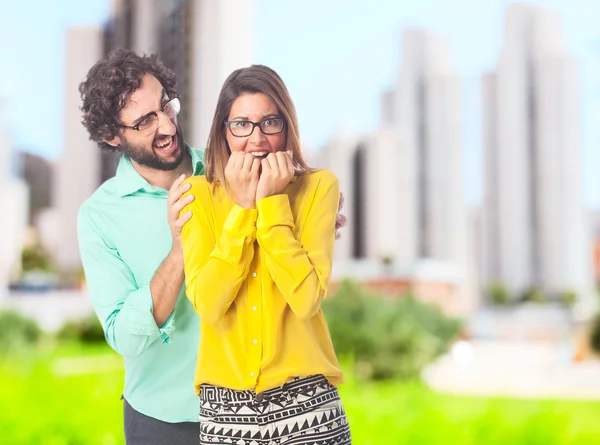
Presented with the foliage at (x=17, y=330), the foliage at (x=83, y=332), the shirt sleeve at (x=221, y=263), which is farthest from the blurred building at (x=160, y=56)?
the foliage at (x=83, y=332)

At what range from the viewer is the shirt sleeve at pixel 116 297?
3.43 ft

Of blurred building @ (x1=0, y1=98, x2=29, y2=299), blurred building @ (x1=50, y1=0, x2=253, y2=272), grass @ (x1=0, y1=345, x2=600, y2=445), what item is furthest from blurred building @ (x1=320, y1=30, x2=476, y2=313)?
grass @ (x1=0, y1=345, x2=600, y2=445)

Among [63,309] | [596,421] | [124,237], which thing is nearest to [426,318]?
[63,309]

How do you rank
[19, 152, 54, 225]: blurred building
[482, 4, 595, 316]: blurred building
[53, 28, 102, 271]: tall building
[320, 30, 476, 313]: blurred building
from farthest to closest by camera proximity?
[482, 4, 595, 316]: blurred building → [320, 30, 476, 313]: blurred building → [19, 152, 54, 225]: blurred building → [53, 28, 102, 271]: tall building

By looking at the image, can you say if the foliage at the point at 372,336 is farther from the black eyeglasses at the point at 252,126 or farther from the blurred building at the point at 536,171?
the blurred building at the point at 536,171

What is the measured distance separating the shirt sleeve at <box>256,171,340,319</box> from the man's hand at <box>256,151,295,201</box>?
0.04 ft

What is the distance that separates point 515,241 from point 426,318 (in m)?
18.9

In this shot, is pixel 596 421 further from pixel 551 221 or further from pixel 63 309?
pixel 551 221

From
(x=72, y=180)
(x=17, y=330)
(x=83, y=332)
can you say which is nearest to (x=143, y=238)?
(x=17, y=330)

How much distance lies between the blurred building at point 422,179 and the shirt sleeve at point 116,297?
19252 mm

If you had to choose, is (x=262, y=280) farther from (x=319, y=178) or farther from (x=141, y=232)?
(x=141, y=232)

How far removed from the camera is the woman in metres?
→ 0.92

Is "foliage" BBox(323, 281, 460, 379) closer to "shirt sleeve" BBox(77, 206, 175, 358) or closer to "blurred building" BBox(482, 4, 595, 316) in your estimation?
"shirt sleeve" BBox(77, 206, 175, 358)

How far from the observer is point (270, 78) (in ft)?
3.29
